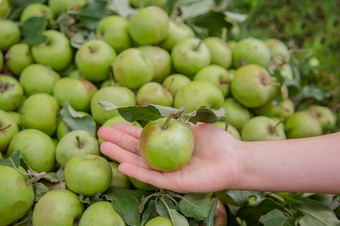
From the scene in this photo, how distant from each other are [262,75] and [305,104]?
2.10 ft

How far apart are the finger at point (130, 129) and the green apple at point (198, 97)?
0.89 ft

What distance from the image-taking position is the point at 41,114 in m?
1.48

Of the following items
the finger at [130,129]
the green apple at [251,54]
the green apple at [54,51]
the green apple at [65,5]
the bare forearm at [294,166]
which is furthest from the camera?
the green apple at [65,5]

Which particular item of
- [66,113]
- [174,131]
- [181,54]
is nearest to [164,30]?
[181,54]

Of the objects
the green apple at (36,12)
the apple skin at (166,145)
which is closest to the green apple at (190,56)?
the apple skin at (166,145)

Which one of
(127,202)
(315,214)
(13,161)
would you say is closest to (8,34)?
(13,161)

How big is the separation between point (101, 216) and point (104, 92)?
0.61m

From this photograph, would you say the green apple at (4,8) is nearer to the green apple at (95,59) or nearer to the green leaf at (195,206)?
the green apple at (95,59)

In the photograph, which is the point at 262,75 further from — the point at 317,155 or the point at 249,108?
the point at 317,155

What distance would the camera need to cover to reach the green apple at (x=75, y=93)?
1.56m

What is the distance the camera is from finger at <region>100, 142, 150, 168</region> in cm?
114

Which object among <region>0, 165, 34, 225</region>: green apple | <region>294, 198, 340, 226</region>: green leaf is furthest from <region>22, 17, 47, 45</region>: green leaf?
<region>294, 198, 340, 226</region>: green leaf

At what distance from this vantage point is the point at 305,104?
6.81 feet

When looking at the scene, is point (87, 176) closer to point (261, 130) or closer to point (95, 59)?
point (95, 59)
